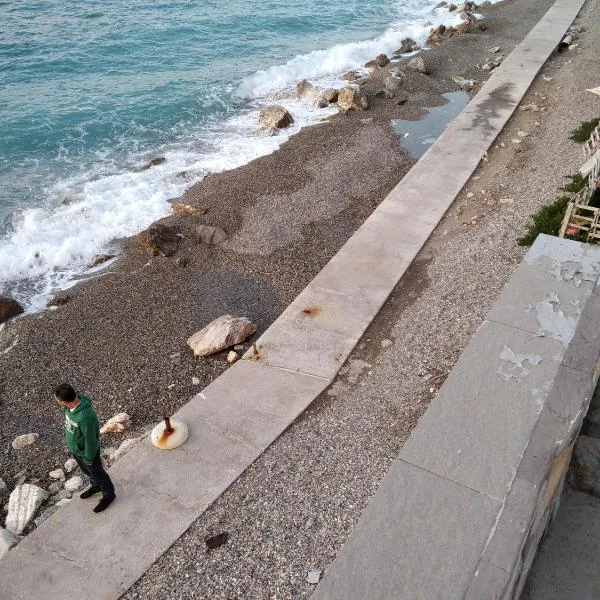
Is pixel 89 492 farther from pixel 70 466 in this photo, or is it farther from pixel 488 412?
pixel 488 412

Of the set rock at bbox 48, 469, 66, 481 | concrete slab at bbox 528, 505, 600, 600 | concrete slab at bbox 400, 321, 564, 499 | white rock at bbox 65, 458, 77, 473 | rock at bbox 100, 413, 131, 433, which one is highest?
concrete slab at bbox 400, 321, 564, 499

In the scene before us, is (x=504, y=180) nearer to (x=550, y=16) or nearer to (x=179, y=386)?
(x=179, y=386)

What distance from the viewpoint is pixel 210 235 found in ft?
45.6

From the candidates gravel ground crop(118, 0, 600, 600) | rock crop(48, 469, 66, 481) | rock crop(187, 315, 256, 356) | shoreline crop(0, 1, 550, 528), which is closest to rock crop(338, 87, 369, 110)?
shoreline crop(0, 1, 550, 528)

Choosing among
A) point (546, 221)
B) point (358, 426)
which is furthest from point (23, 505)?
point (546, 221)

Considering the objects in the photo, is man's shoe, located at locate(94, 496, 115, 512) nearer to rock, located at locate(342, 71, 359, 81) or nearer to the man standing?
the man standing

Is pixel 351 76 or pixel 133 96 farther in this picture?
pixel 351 76

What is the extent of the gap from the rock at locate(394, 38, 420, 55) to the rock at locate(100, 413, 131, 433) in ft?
86.8

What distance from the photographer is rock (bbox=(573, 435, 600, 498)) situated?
14.8 ft

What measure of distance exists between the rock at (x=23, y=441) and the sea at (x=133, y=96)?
175 inches

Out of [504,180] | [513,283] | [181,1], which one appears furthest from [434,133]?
[181,1]

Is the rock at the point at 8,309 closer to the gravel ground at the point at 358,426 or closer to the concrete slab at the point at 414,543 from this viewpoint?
the gravel ground at the point at 358,426

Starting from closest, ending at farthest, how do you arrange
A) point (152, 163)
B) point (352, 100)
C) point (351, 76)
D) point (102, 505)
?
point (102, 505), point (152, 163), point (352, 100), point (351, 76)

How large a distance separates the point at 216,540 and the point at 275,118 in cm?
1743
